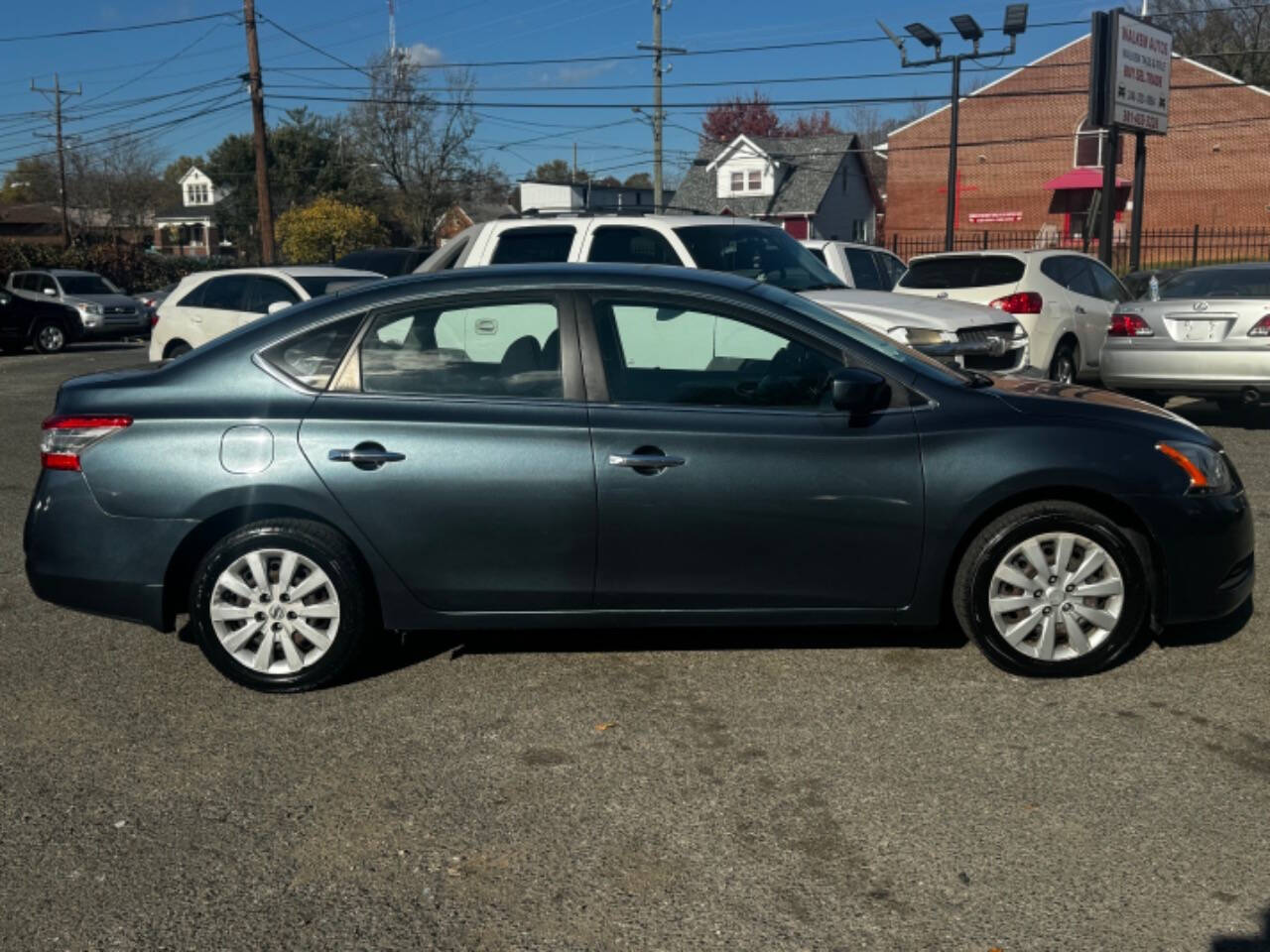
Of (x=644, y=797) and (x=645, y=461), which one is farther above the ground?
(x=645, y=461)

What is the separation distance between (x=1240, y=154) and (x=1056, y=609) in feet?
168

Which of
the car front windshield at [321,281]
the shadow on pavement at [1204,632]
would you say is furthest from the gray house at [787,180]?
→ the shadow on pavement at [1204,632]

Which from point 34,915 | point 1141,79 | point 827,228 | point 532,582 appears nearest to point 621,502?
point 532,582

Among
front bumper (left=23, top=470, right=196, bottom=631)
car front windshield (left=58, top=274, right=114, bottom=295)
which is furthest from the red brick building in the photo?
front bumper (left=23, top=470, right=196, bottom=631)

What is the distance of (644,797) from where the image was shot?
4.15m

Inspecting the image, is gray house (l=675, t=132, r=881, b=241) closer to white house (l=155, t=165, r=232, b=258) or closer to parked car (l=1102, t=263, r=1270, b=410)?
white house (l=155, t=165, r=232, b=258)

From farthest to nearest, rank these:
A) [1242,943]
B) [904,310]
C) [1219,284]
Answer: [1219,284] → [904,310] → [1242,943]

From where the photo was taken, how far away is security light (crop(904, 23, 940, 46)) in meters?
27.9

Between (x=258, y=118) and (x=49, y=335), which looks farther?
(x=258, y=118)

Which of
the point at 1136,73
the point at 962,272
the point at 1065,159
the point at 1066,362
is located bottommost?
the point at 1066,362

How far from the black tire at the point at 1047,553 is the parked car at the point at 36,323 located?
25.4 m

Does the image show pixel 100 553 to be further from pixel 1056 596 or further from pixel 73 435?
pixel 1056 596

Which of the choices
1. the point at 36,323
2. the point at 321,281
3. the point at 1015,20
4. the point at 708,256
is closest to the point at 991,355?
the point at 708,256

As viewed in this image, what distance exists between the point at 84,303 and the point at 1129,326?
2278cm
